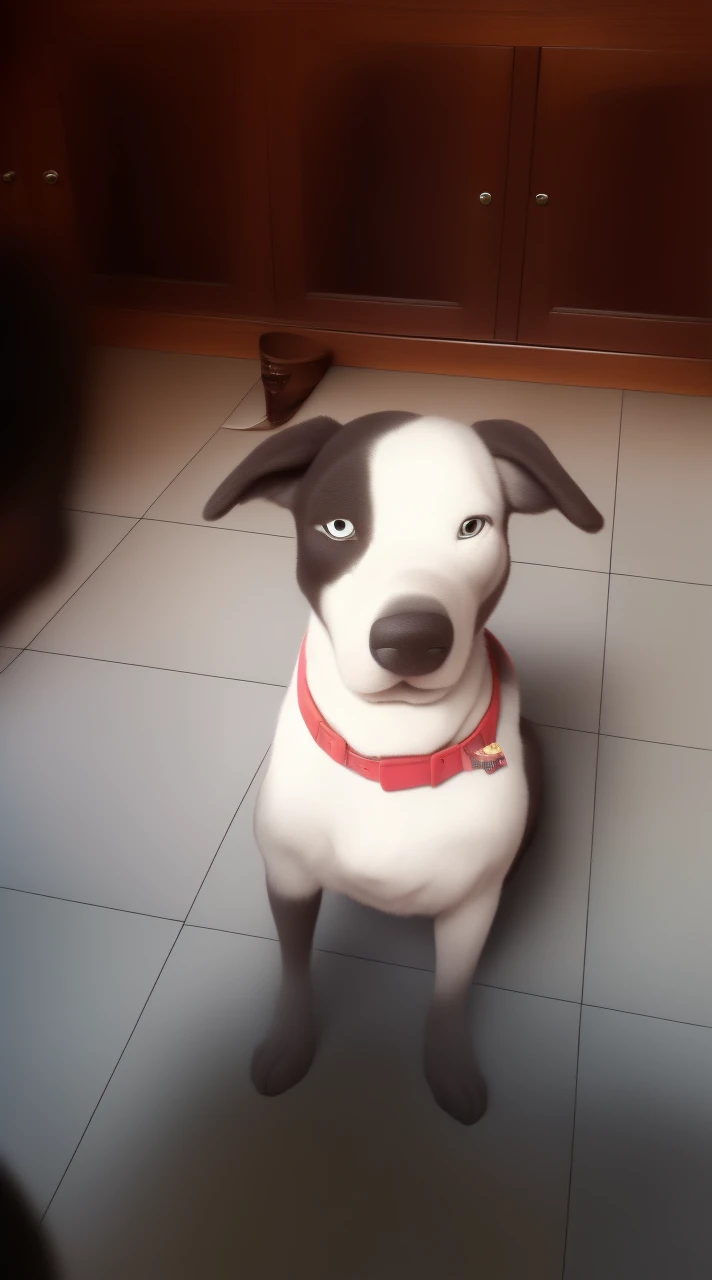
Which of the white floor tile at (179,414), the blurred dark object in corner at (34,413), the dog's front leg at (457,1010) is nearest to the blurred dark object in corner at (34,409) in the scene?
the blurred dark object in corner at (34,413)

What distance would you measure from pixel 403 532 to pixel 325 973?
417 mm

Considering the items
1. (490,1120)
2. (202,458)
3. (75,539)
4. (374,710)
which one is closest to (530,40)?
(202,458)

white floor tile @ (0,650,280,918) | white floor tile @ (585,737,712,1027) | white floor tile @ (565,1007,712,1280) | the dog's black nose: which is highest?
the dog's black nose

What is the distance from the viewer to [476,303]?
1553 mm

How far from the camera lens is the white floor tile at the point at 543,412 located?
4.08ft

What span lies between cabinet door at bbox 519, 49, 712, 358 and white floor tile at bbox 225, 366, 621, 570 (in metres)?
0.13

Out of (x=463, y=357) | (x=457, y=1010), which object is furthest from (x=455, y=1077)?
(x=463, y=357)

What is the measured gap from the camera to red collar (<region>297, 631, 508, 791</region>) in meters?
0.57

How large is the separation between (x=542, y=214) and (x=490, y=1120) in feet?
4.29

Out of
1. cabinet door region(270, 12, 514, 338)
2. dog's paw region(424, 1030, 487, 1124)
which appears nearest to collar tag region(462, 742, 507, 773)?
dog's paw region(424, 1030, 487, 1124)

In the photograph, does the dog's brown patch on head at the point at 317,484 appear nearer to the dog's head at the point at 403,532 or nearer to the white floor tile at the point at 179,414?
the dog's head at the point at 403,532

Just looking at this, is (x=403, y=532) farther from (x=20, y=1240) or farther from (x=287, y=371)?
(x=287, y=371)

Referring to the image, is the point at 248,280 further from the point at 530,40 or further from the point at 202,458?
the point at 530,40

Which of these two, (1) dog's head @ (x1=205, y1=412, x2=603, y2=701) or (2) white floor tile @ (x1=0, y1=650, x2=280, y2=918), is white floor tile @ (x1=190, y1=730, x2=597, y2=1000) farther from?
(1) dog's head @ (x1=205, y1=412, x2=603, y2=701)
